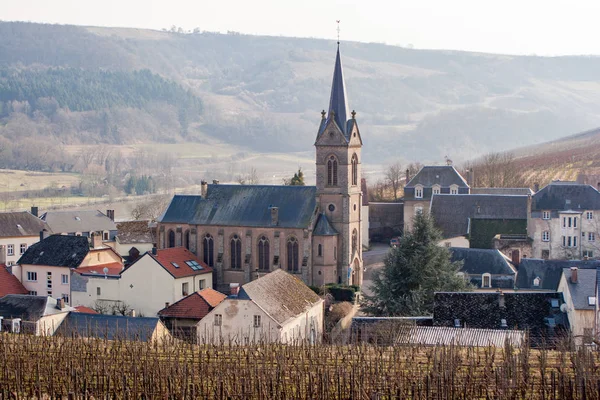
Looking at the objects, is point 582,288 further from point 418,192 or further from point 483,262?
point 418,192

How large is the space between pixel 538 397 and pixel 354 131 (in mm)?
47465

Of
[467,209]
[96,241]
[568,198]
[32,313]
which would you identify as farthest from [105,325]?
[568,198]

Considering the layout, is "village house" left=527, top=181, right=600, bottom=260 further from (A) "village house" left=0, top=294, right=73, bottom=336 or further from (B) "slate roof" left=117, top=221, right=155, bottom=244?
(A) "village house" left=0, top=294, right=73, bottom=336

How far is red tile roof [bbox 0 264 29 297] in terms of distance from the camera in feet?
213

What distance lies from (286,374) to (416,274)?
29.9 m

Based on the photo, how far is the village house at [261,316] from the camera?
47750mm

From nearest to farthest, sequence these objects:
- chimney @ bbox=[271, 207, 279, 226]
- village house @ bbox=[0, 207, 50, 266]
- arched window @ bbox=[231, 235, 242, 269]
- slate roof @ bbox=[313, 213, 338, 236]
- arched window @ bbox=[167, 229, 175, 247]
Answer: slate roof @ bbox=[313, 213, 338, 236]
chimney @ bbox=[271, 207, 279, 226]
arched window @ bbox=[231, 235, 242, 269]
arched window @ bbox=[167, 229, 175, 247]
village house @ bbox=[0, 207, 50, 266]

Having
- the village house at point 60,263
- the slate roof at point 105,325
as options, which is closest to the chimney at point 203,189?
the village house at point 60,263

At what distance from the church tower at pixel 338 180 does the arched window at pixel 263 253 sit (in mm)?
4348

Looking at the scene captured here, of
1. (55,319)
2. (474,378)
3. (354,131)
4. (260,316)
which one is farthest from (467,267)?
(474,378)

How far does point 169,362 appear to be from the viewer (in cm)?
2925

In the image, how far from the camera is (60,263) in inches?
2638

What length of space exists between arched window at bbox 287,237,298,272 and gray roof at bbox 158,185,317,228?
3.90 ft

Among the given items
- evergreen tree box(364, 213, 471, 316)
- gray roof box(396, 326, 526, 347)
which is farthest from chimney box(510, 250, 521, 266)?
gray roof box(396, 326, 526, 347)
